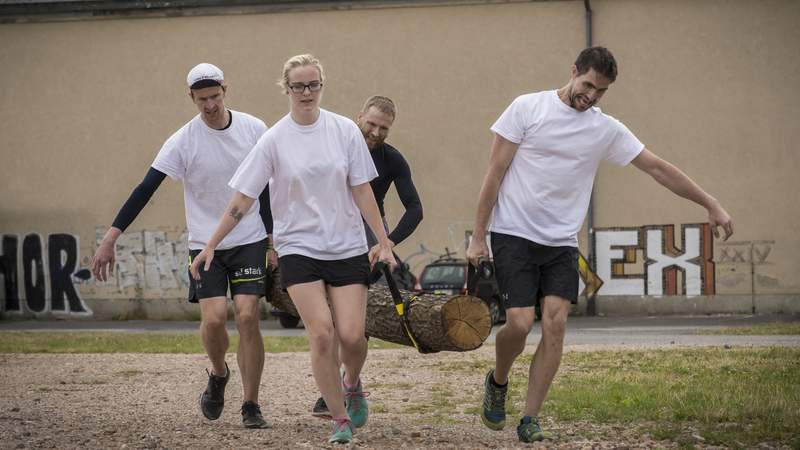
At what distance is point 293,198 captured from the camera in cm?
661

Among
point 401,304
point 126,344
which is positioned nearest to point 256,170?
point 401,304

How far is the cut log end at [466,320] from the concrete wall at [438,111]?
67.2ft

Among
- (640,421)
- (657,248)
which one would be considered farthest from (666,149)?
(640,421)

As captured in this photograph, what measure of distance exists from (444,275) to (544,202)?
18.2 meters

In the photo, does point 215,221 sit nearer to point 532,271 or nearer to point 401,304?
point 401,304

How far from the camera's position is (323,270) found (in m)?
6.65

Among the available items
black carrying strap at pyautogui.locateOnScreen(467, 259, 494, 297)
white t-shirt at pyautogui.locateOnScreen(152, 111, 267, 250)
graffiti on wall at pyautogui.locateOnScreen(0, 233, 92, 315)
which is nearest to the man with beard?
black carrying strap at pyautogui.locateOnScreen(467, 259, 494, 297)

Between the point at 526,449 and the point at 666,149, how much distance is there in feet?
71.1

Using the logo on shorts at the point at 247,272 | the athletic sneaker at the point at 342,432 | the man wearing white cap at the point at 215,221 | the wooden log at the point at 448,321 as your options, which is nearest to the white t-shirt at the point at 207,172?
the man wearing white cap at the point at 215,221

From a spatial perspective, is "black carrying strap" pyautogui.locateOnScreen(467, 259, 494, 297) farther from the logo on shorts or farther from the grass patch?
the logo on shorts

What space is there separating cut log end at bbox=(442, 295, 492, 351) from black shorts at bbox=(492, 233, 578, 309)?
0.53m

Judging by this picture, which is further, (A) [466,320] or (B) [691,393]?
(B) [691,393]

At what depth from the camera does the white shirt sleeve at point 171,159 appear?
7.45m

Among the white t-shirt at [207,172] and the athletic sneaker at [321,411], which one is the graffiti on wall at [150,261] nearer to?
the athletic sneaker at [321,411]
